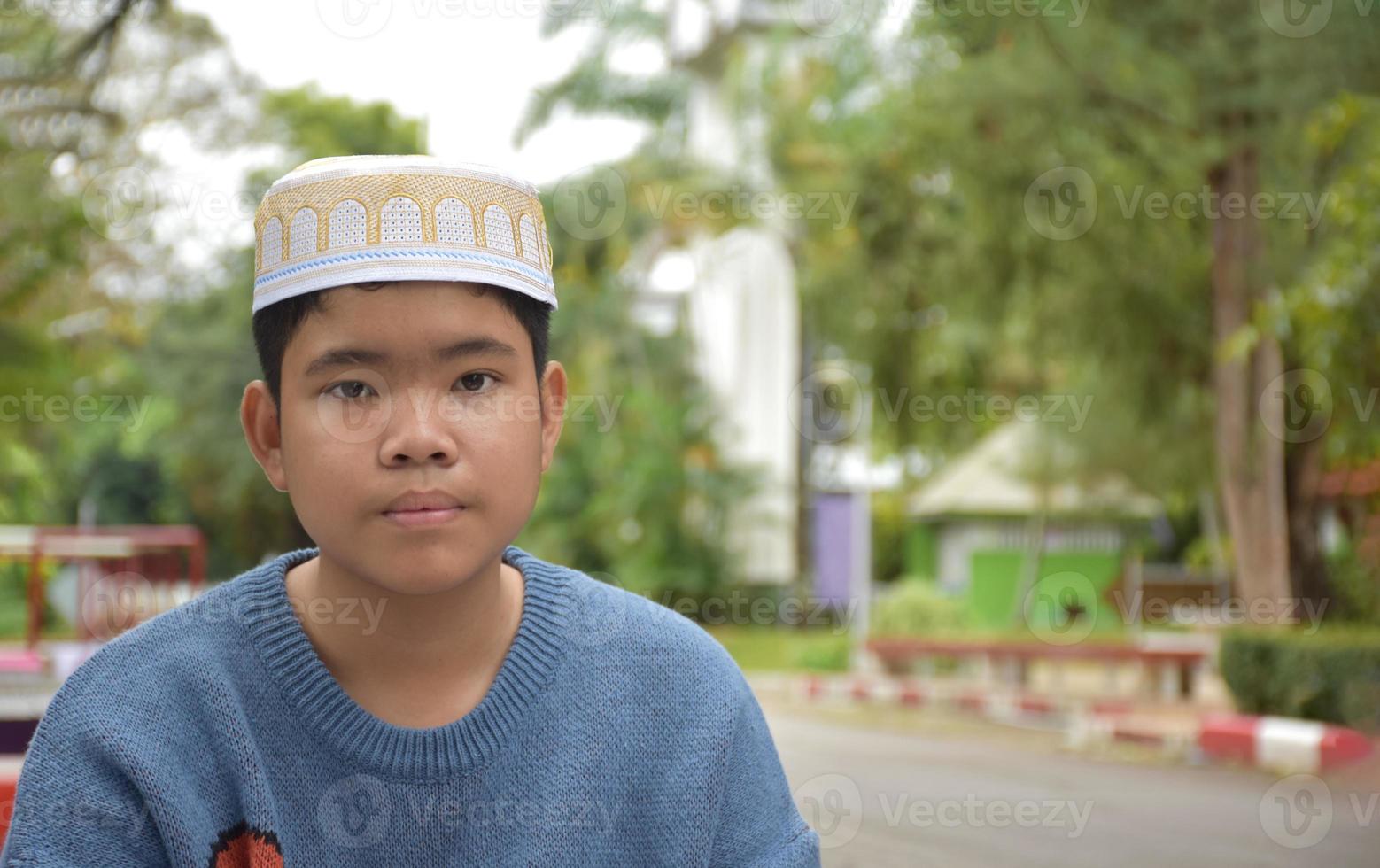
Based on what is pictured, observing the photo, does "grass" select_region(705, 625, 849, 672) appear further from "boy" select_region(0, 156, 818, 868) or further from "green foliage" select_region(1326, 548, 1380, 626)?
"boy" select_region(0, 156, 818, 868)

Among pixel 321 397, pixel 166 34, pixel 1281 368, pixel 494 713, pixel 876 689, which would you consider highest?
pixel 166 34

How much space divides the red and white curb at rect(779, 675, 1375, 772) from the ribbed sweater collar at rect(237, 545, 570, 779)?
10176mm

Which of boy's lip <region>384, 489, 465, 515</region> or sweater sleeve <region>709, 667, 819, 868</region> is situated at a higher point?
boy's lip <region>384, 489, 465, 515</region>

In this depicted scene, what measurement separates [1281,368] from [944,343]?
21.9 ft

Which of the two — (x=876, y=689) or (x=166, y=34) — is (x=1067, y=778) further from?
(x=166, y=34)

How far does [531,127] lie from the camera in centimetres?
2602

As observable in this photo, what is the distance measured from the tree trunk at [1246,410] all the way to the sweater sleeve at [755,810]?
11833 millimetres

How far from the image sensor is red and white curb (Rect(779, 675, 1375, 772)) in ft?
35.8

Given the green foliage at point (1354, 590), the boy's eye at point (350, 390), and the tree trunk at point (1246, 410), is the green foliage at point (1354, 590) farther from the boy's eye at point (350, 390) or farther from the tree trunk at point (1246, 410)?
the boy's eye at point (350, 390)

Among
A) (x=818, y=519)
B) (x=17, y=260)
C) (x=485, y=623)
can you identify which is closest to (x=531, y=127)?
(x=818, y=519)

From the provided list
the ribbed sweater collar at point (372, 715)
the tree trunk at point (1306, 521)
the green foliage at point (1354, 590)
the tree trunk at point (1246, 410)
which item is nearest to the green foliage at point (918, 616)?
the green foliage at point (1354, 590)

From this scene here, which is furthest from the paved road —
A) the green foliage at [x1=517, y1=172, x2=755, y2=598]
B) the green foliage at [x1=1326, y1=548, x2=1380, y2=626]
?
the green foliage at [x1=517, y1=172, x2=755, y2=598]

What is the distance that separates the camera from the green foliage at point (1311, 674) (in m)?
12.1

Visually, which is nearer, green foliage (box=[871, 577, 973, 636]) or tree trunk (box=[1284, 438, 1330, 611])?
tree trunk (box=[1284, 438, 1330, 611])
